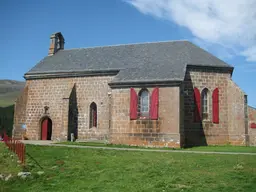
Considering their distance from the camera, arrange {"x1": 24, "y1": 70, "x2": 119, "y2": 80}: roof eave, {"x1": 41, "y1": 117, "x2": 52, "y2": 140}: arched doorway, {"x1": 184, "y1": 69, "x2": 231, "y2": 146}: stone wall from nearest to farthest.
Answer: {"x1": 184, "y1": 69, "x2": 231, "y2": 146}: stone wall < {"x1": 24, "y1": 70, "x2": 119, "y2": 80}: roof eave < {"x1": 41, "y1": 117, "x2": 52, "y2": 140}: arched doorway

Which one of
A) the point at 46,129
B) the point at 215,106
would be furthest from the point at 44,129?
the point at 215,106

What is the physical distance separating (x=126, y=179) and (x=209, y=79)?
52.1 feet

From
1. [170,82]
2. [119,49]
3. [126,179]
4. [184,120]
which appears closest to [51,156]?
[126,179]

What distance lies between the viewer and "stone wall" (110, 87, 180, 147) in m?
19.6

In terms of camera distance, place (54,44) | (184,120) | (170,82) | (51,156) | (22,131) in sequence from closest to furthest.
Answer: (51,156), (170,82), (184,120), (22,131), (54,44)

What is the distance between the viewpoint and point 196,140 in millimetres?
22062

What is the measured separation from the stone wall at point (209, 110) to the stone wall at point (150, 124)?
265 centimetres

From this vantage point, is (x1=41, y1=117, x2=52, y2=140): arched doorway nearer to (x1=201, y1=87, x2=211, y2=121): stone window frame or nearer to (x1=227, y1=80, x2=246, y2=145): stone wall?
(x1=201, y1=87, x2=211, y2=121): stone window frame

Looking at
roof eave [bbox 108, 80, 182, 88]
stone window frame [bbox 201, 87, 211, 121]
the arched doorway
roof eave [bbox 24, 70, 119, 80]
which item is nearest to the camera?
roof eave [bbox 108, 80, 182, 88]

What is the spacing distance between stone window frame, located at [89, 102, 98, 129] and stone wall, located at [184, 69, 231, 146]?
8.21 m

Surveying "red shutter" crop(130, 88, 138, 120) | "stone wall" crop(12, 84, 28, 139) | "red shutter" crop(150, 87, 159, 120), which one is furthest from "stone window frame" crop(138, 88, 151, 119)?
"stone wall" crop(12, 84, 28, 139)

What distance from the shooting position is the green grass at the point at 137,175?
8.41 m

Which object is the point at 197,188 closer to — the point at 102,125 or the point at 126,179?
the point at 126,179

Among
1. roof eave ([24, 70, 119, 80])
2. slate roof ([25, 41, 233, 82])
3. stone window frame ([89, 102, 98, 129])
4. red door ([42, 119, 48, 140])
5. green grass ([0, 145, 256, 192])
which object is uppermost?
slate roof ([25, 41, 233, 82])
